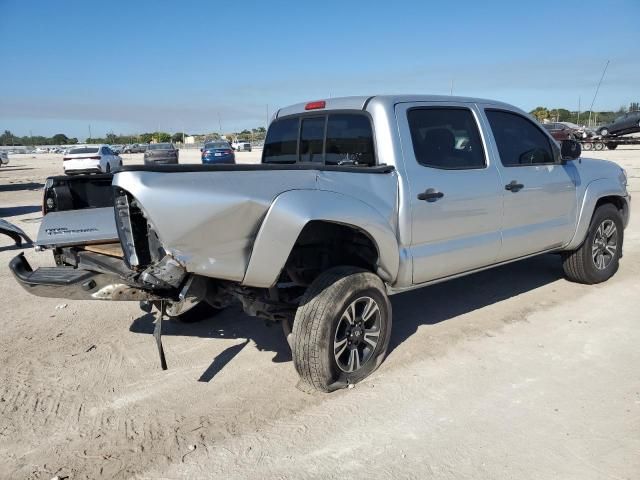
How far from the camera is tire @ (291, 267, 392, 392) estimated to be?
11.1ft

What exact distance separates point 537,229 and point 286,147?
2494mm

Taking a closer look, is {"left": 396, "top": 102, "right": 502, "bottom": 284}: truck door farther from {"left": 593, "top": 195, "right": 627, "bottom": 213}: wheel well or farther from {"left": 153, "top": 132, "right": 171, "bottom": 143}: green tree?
{"left": 153, "top": 132, "right": 171, "bottom": 143}: green tree

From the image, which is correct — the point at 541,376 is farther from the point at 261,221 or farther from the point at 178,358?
the point at 178,358

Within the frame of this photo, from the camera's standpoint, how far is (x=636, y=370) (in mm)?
3760

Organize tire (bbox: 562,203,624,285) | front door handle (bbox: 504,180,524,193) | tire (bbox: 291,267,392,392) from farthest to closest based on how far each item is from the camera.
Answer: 1. tire (bbox: 562,203,624,285)
2. front door handle (bbox: 504,180,524,193)
3. tire (bbox: 291,267,392,392)

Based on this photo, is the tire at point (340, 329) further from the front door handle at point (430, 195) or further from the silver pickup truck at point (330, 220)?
the front door handle at point (430, 195)

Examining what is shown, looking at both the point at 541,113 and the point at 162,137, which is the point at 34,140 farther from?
the point at 541,113

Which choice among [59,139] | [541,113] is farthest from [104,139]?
[541,113]

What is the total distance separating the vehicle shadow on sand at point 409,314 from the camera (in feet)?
14.3

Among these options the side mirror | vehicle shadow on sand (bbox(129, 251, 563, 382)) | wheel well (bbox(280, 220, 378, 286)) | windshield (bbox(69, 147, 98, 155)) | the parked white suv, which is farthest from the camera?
windshield (bbox(69, 147, 98, 155))

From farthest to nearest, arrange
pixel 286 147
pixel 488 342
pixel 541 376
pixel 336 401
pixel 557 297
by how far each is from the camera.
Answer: pixel 557 297, pixel 286 147, pixel 488 342, pixel 541 376, pixel 336 401

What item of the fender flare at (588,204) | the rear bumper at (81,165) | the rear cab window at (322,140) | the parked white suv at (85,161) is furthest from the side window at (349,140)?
the rear bumper at (81,165)

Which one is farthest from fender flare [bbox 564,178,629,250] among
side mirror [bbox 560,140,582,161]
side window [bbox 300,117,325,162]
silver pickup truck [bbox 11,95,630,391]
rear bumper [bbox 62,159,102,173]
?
rear bumper [bbox 62,159,102,173]

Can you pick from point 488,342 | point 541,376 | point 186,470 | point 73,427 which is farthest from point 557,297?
point 73,427
